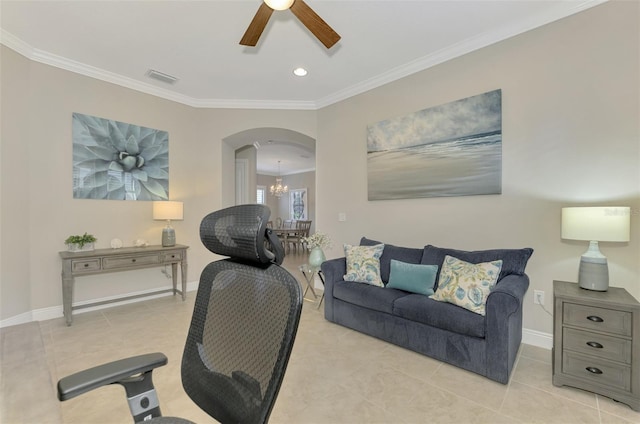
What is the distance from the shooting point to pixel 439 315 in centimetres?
228

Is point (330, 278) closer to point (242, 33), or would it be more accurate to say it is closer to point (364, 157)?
point (364, 157)

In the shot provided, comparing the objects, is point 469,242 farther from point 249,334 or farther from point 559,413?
point 249,334

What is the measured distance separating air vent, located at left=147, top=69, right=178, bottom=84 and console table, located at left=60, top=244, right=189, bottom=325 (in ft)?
6.97

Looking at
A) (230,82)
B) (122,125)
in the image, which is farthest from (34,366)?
(230,82)

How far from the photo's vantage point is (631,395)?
5.78 feet

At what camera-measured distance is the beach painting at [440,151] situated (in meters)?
2.82

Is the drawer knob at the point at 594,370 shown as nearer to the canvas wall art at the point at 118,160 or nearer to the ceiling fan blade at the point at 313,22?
the ceiling fan blade at the point at 313,22

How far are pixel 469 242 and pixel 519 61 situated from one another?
173cm

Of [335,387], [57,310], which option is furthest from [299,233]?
[335,387]

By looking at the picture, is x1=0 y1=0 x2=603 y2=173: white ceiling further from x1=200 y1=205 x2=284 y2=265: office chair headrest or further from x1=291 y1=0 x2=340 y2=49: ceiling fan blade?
x1=200 y1=205 x2=284 y2=265: office chair headrest

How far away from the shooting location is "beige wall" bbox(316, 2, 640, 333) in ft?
7.27

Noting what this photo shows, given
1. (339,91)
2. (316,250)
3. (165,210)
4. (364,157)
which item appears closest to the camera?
(316,250)

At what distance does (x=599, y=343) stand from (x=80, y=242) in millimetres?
4675

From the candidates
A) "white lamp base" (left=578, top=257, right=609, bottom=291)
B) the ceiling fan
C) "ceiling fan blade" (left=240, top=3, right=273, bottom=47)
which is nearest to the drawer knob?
"white lamp base" (left=578, top=257, right=609, bottom=291)
